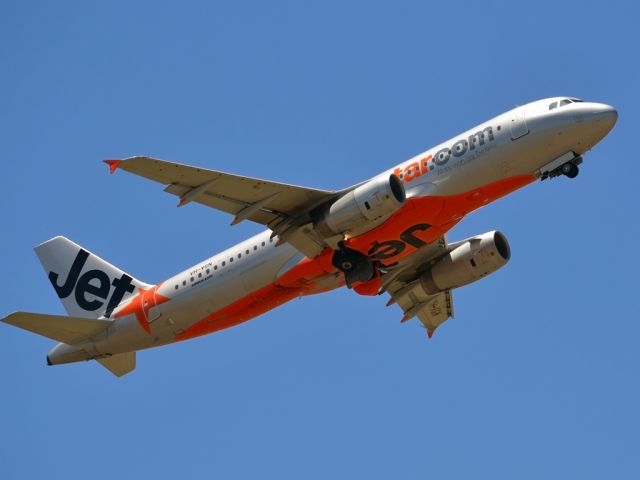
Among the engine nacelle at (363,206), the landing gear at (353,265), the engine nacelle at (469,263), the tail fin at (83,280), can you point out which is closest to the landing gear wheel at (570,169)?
the engine nacelle at (363,206)

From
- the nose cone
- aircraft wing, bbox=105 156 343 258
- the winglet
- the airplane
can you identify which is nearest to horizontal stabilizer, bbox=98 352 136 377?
the airplane

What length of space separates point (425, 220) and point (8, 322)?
54.5 feet

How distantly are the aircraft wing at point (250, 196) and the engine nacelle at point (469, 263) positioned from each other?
7802mm

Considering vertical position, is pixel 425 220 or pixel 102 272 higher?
pixel 102 272

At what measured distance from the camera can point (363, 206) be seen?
4069cm

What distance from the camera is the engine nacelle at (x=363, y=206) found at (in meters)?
40.3

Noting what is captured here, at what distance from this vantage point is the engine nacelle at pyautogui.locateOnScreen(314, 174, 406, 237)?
40.3 m

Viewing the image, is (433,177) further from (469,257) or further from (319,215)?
(469,257)

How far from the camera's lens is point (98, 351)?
1864 inches

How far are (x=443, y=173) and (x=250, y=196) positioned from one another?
7187mm

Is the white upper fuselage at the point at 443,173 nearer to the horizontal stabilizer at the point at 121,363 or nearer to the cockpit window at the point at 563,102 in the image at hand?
the cockpit window at the point at 563,102

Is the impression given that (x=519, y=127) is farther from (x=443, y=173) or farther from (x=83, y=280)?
(x=83, y=280)

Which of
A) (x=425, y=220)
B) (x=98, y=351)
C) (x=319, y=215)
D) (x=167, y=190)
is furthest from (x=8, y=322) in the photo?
(x=425, y=220)

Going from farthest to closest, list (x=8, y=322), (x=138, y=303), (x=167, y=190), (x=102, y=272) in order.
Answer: (x=102, y=272)
(x=138, y=303)
(x=8, y=322)
(x=167, y=190)
